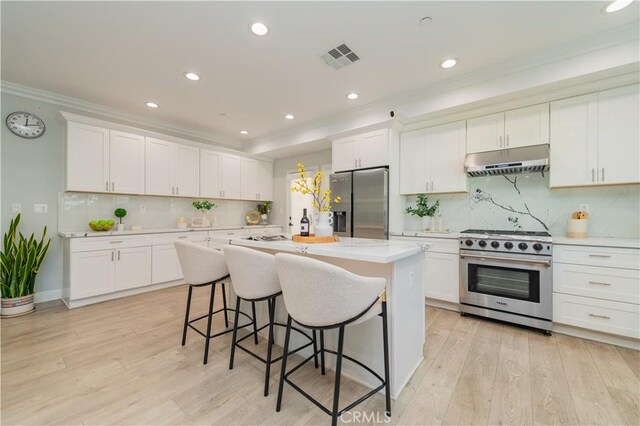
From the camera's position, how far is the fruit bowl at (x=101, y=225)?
3.59 m

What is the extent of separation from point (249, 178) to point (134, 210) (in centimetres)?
217

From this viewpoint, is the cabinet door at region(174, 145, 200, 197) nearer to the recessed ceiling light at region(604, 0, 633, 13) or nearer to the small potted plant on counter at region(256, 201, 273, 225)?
the small potted plant on counter at region(256, 201, 273, 225)

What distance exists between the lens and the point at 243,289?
1785 millimetres

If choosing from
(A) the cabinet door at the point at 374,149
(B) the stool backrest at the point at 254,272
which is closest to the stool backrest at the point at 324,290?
(B) the stool backrest at the point at 254,272

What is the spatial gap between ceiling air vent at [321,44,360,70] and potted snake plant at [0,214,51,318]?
4031 mm

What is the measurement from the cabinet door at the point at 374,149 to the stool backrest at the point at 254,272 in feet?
8.47

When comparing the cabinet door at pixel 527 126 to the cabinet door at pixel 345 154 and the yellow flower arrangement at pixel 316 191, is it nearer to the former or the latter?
the cabinet door at pixel 345 154

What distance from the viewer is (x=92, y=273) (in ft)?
11.0

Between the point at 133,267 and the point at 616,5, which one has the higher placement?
the point at 616,5

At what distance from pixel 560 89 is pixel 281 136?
4.05 metres

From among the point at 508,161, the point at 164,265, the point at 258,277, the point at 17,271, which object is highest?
the point at 508,161

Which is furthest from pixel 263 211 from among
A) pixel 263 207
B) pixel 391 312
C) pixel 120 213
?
pixel 391 312

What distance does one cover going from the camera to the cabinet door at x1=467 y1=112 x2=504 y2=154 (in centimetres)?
319

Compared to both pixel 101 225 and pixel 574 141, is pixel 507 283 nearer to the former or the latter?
pixel 574 141
